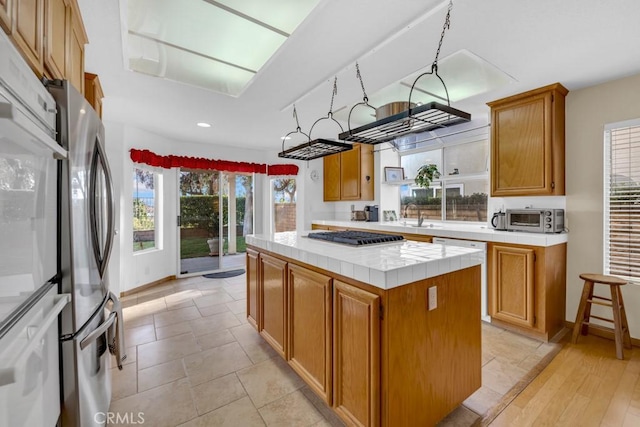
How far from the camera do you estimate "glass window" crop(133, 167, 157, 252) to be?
4211mm

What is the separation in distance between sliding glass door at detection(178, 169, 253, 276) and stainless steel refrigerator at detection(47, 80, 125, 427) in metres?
3.54

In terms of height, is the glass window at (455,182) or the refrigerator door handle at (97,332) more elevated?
the glass window at (455,182)

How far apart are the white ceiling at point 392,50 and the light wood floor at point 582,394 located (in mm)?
2365

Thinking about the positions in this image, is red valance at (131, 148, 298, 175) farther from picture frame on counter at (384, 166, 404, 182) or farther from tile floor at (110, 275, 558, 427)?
tile floor at (110, 275, 558, 427)

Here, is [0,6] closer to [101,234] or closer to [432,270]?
[101,234]

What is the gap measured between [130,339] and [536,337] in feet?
12.3

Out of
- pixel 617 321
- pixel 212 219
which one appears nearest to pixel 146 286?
pixel 212 219

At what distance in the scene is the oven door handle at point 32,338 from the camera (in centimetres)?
63

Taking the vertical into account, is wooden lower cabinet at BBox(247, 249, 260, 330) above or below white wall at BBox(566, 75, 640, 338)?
below

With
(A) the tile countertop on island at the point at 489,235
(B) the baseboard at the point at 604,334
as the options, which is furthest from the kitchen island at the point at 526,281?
(B) the baseboard at the point at 604,334

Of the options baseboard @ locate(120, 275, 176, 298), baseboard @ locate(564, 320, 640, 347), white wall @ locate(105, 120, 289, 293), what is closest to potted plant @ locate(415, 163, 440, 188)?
baseboard @ locate(564, 320, 640, 347)

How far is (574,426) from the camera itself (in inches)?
62.4

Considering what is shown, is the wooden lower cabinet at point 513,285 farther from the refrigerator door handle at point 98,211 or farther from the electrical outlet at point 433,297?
the refrigerator door handle at point 98,211

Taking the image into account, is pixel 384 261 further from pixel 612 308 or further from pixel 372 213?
pixel 372 213
